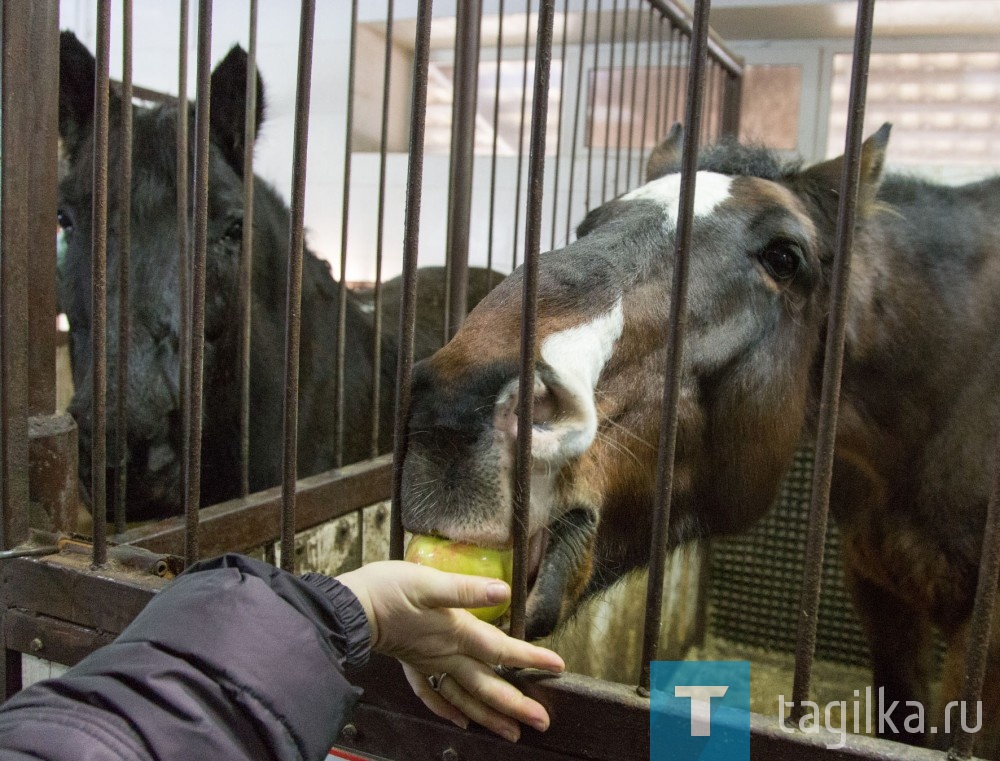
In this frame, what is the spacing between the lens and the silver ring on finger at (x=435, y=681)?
86 cm

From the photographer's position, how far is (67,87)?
6.29 ft

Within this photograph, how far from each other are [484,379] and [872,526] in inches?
51.8

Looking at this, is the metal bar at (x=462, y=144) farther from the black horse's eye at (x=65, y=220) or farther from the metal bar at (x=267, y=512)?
the black horse's eye at (x=65, y=220)

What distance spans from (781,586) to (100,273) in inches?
117

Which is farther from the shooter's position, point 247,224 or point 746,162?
point 247,224

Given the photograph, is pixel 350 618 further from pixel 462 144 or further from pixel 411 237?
pixel 462 144

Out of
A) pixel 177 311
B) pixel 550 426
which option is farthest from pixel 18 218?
pixel 550 426

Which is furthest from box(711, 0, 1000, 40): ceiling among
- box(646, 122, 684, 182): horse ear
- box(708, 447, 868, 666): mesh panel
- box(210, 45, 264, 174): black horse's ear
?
box(210, 45, 264, 174): black horse's ear

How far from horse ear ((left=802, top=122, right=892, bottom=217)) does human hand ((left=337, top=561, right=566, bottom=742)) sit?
3.55 feet

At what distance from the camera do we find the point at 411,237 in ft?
2.86

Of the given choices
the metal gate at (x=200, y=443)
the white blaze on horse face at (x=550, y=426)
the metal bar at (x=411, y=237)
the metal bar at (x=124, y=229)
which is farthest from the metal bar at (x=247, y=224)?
the white blaze on horse face at (x=550, y=426)

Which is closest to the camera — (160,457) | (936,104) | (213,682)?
(213,682)

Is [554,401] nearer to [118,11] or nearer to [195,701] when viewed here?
[195,701]

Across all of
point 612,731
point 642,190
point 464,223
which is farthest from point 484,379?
point 464,223
